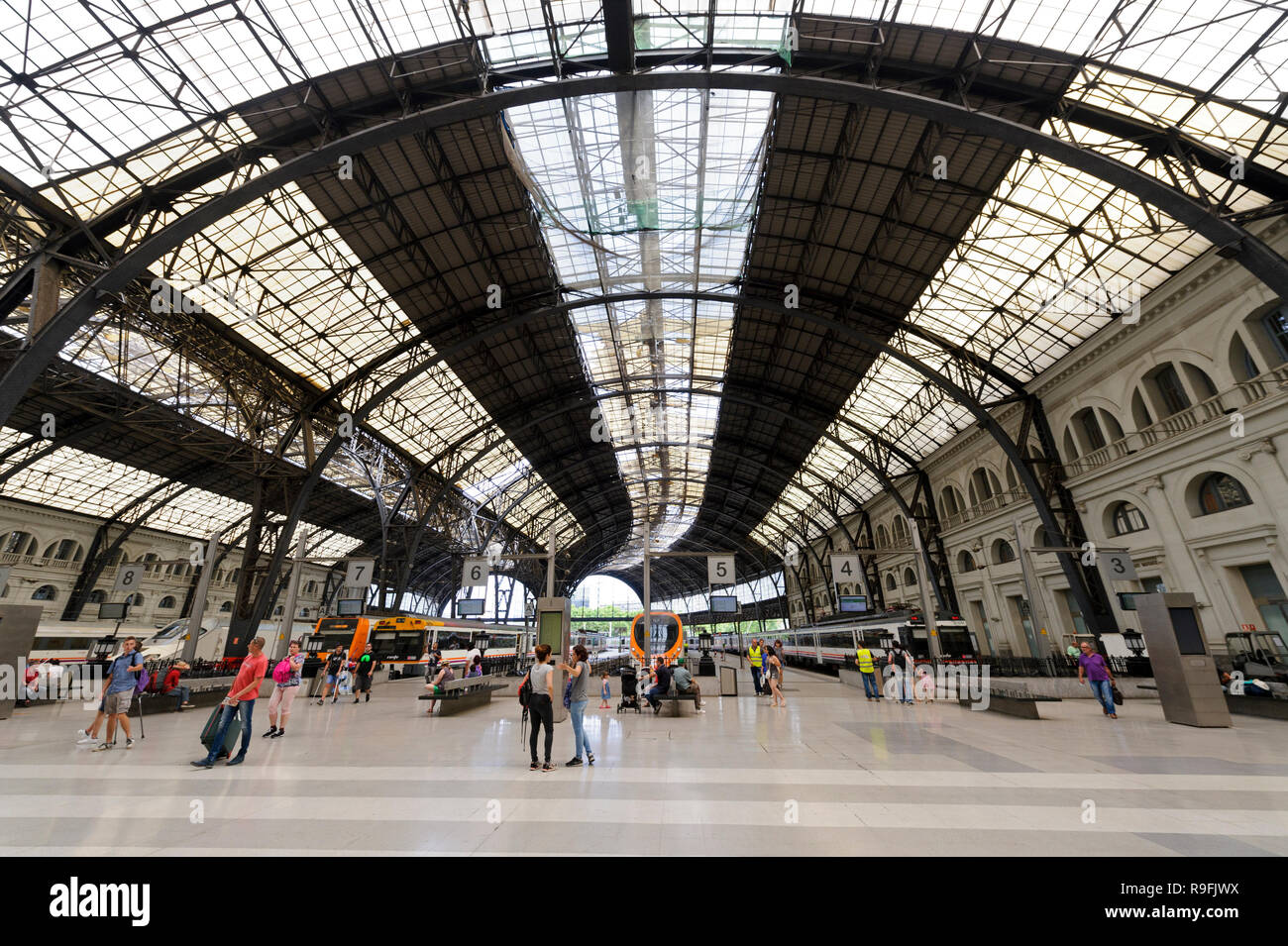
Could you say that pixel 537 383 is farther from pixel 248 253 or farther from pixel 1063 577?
pixel 1063 577

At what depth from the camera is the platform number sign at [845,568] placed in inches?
971

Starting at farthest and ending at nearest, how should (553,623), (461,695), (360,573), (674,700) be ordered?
1. (360,573)
2. (461,695)
3. (553,623)
4. (674,700)

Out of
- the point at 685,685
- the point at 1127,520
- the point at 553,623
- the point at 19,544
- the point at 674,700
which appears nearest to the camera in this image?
the point at 674,700

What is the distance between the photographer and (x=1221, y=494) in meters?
18.5

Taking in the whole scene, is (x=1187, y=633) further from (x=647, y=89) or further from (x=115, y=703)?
(x=115, y=703)

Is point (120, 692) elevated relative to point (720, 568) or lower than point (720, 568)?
lower

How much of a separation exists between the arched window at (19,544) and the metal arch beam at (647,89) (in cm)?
3132

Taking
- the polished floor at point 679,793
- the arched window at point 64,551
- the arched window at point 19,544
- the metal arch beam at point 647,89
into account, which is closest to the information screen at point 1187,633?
the polished floor at point 679,793

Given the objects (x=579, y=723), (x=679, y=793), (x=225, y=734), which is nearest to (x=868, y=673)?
(x=579, y=723)

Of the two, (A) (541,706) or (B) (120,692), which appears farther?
(B) (120,692)

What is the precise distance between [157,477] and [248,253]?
27.5m

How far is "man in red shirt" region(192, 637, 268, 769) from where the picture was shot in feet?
24.7

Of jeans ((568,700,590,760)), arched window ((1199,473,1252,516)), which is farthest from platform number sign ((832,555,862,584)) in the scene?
jeans ((568,700,590,760))

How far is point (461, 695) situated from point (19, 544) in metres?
40.0
